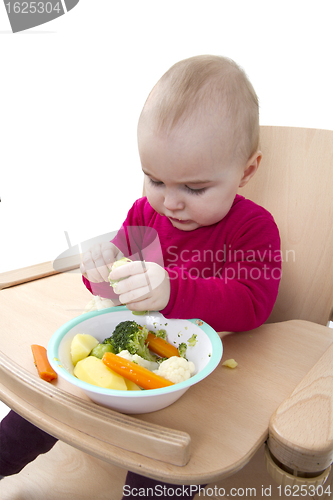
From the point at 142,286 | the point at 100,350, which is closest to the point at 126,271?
the point at 142,286

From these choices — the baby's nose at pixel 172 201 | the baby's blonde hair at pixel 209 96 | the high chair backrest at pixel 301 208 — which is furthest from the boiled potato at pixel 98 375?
the high chair backrest at pixel 301 208

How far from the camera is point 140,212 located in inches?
51.8

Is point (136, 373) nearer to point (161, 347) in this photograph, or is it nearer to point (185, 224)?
point (161, 347)

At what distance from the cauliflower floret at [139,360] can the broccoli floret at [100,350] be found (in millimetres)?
43

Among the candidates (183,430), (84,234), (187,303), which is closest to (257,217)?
(187,303)

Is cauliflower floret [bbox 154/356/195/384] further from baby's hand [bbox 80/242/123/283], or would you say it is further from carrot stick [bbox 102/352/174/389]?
baby's hand [bbox 80/242/123/283]

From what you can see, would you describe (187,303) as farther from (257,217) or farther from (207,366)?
(257,217)

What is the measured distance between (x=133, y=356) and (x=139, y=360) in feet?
0.06

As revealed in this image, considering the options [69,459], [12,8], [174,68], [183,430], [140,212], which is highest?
[12,8]

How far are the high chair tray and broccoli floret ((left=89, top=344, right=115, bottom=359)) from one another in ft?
0.25

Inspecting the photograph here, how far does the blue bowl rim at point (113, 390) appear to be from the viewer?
646 millimetres

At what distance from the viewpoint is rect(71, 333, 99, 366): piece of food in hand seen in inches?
30.0

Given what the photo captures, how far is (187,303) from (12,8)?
110 centimetres

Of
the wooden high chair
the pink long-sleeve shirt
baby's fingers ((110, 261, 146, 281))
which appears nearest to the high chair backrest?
the wooden high chair
